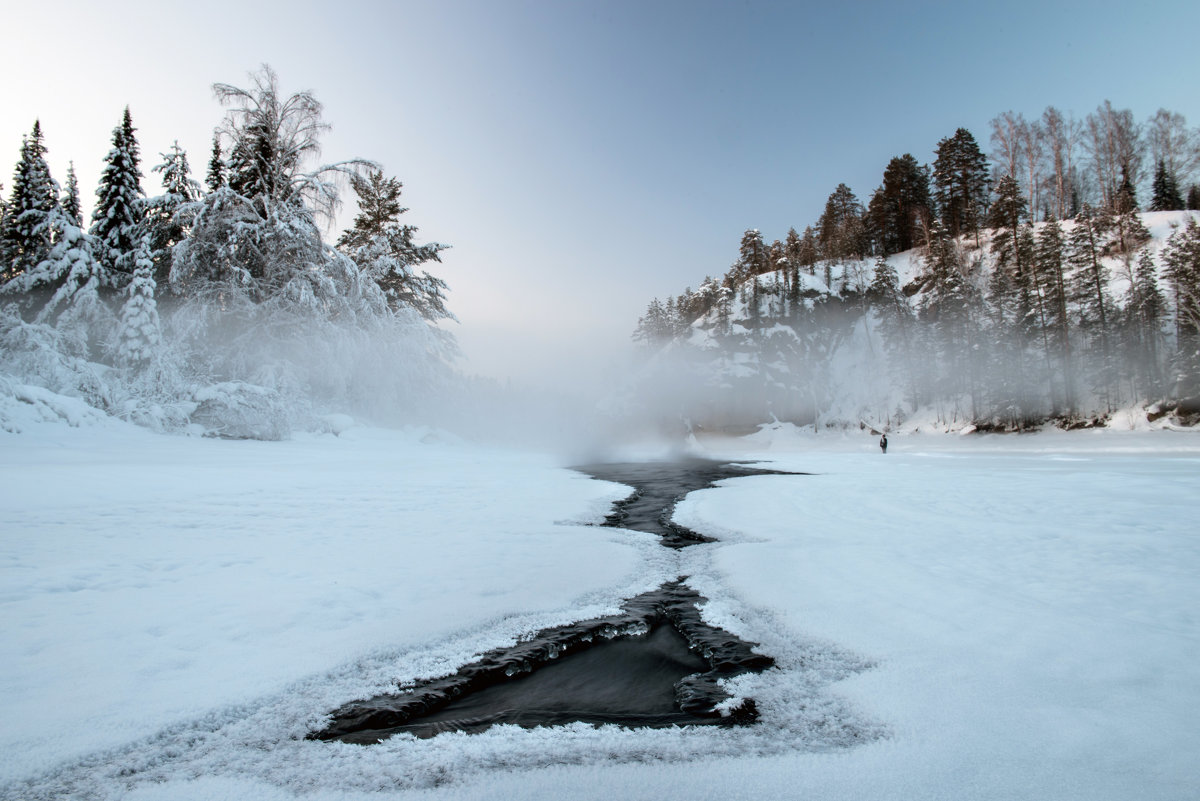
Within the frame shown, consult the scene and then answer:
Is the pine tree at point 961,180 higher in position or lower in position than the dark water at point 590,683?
higher

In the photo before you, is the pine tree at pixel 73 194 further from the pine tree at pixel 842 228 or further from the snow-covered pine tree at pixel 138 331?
the pine tree at pixel 842 228

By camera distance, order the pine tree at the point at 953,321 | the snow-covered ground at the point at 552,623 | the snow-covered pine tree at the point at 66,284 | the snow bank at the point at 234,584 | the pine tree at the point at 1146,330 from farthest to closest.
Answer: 1. the pine tree at the point at 953,321
2. the pine tree at the point at 1146,330
3. the snow-covered pine tree at the point at 66,284
4. the snow bank at the point at 234,584
5. the snow-covered ground at the point at 552,623

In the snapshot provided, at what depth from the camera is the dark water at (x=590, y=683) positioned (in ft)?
9.73

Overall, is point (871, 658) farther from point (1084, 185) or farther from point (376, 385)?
point (1084, 185)

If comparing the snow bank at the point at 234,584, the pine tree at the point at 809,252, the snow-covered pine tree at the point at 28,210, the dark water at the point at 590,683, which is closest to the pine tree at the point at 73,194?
the snow-covered pine tree at the point at 28,210

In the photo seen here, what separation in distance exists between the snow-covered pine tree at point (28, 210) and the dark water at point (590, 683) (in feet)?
104

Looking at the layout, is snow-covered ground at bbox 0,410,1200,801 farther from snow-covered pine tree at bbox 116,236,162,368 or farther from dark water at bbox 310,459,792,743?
snow-covered pine tree at bbox 116,236,162,368

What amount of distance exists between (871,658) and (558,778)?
8.13ft

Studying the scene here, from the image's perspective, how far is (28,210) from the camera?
24.3 m

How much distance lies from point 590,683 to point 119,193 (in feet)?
111

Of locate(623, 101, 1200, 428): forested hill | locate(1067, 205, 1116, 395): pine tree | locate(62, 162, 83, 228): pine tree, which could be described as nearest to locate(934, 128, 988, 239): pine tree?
locate(623, 101, 1200, 428): forested hill

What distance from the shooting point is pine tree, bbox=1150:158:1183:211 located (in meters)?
48.0

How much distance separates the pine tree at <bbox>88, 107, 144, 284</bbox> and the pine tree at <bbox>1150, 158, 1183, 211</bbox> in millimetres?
79418

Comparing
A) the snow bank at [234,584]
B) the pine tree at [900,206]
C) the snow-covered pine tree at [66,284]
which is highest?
the pine tree at [900,206]
